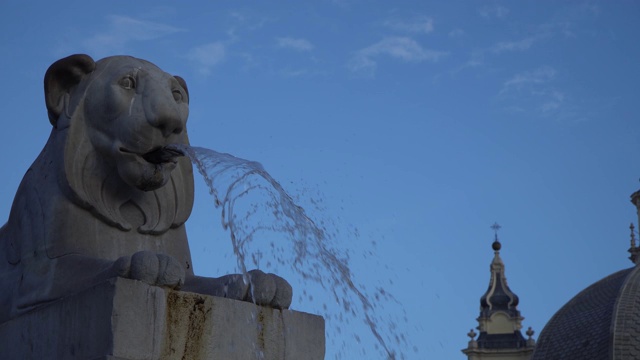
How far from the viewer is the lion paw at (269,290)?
254 inches

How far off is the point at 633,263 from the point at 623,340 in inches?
377

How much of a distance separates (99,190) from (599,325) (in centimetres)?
5361

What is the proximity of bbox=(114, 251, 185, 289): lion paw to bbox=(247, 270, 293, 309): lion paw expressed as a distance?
412mm

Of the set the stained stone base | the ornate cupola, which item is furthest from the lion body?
the ornate cupola

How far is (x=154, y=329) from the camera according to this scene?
238 inches

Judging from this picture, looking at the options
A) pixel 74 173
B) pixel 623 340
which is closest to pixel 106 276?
pixel 74 173

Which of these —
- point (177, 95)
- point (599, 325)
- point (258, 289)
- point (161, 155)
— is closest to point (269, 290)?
point (258, 289)

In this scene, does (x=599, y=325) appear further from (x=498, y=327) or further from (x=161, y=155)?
(x=161, y=155)

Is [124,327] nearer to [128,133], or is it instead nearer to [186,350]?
[186,350]

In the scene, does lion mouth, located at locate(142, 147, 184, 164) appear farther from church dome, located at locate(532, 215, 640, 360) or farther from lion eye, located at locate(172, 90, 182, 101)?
church dome, located at locate(532, 215, 640, 360)

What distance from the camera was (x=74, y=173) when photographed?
6.74 m

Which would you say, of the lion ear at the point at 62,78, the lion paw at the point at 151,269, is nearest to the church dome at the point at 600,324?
the lion ear at the point at 62,78

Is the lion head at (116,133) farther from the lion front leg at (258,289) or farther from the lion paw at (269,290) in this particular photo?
the lion paw at (269,290)

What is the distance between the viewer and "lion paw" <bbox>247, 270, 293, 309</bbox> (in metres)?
6.46
